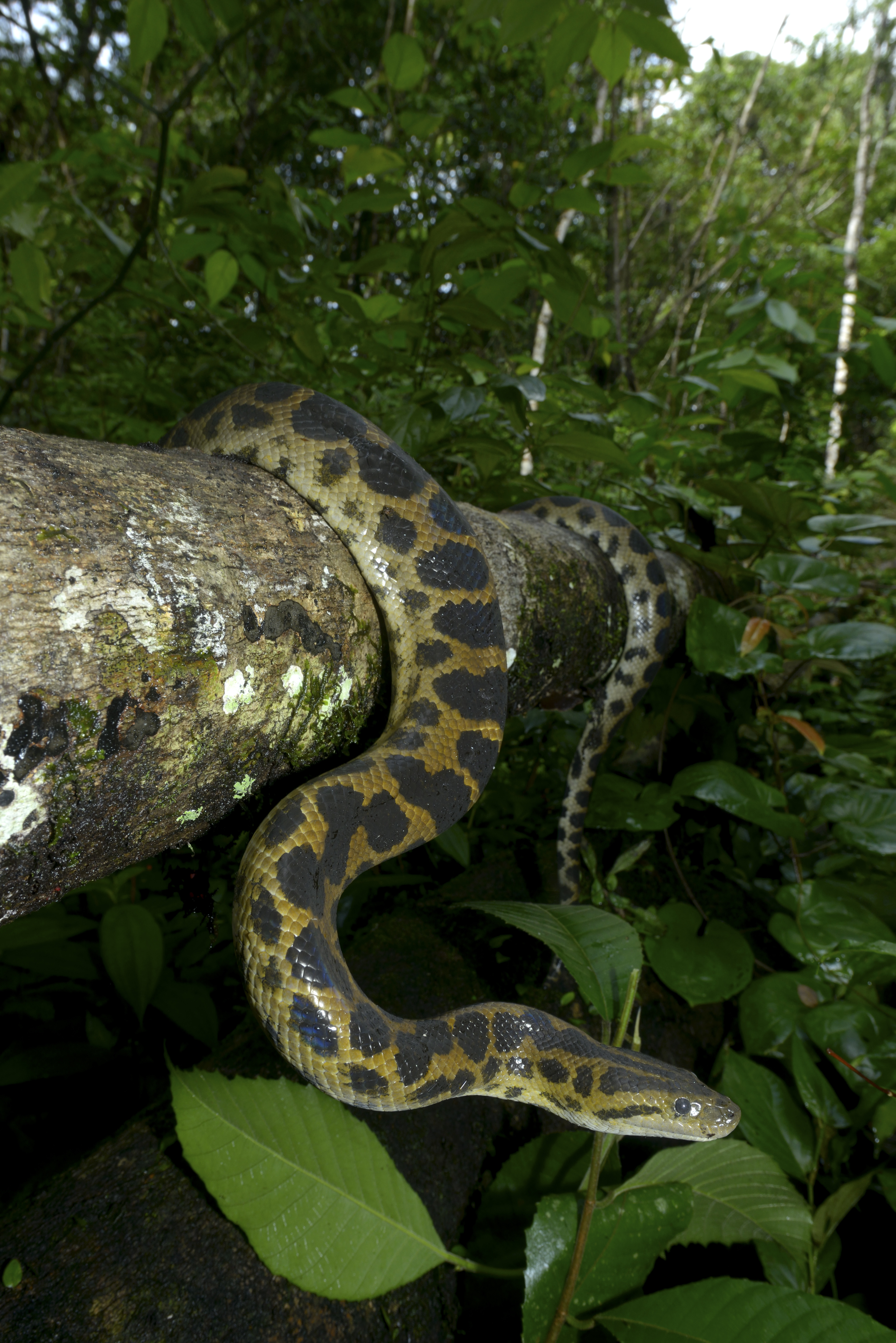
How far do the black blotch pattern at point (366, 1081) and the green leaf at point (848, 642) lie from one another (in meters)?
2.48

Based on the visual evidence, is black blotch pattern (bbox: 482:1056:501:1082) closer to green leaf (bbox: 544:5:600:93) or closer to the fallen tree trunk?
the fallen tree trunk

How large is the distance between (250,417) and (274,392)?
15 cm

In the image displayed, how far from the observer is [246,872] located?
66.4 inches

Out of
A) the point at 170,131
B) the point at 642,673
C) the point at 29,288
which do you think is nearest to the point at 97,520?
the point at 29,288

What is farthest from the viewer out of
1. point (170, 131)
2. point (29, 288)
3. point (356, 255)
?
point (356, 255)

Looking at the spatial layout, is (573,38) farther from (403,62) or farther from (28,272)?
(28,272)

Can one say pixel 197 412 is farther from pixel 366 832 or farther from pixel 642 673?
pixel 642 673

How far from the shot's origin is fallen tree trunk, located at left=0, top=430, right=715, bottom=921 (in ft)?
4.09

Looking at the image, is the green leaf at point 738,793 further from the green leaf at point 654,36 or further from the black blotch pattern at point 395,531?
the green leaf at point 654,36

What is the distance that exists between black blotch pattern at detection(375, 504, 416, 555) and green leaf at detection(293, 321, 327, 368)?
1.88 meters

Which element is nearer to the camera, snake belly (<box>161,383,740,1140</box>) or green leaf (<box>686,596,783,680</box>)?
snake belly (<box>161,383,740,1140</box>)

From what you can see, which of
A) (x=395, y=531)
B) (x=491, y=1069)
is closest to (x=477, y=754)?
(x=395, y=531)

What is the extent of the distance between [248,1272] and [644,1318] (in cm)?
105

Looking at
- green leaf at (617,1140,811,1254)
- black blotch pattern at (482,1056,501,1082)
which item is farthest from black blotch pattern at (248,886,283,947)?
green leaf at (617,1140,811,1254)
